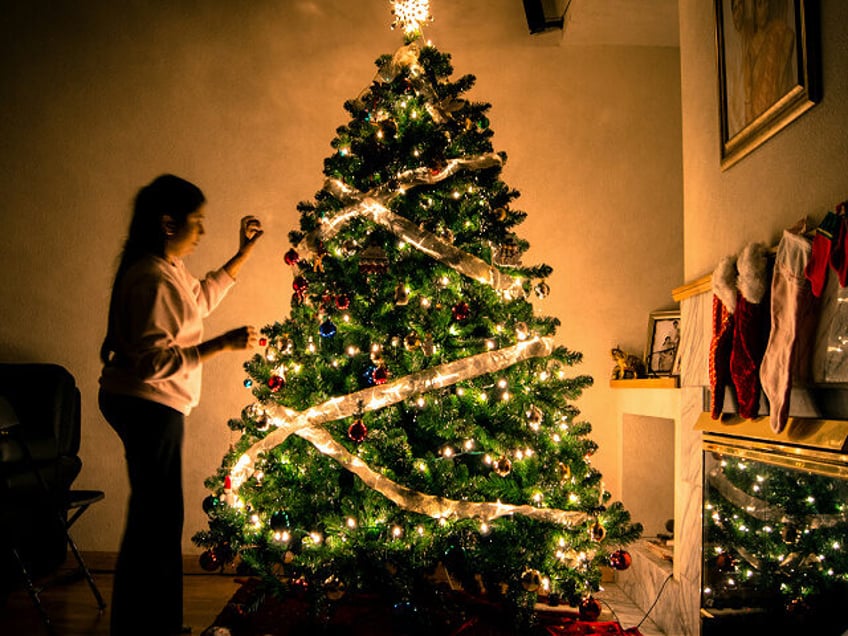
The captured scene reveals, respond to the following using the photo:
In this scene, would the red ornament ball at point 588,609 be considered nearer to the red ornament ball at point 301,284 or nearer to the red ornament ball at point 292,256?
the red ornament ball at point 301,284

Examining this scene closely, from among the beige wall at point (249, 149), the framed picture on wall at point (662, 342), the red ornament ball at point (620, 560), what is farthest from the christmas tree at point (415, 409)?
the beige wall at point (249, 149)

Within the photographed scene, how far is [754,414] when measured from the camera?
1.64m

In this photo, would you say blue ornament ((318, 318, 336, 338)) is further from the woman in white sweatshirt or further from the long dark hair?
the long dark hair

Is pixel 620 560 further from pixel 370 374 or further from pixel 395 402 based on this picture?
pixel 370 374

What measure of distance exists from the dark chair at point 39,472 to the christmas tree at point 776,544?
2177 millimetres

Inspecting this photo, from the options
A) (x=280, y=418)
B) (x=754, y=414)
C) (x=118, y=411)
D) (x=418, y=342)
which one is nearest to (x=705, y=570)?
(x=754, y=414)

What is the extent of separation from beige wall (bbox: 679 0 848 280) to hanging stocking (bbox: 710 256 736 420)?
144mm

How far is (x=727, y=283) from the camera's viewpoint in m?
1.71

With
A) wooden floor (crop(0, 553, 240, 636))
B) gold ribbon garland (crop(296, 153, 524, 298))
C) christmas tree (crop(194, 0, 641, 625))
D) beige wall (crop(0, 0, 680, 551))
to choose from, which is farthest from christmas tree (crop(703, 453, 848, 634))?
wooden floor (crop(0, 553, 240, 636))

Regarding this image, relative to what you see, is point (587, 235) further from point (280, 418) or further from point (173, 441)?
point (173, 441)

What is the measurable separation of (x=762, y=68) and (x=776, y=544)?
1349 mm

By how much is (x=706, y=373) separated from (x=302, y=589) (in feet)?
4.81

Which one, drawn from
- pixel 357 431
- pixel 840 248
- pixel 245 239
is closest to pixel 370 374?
pixel 357 431

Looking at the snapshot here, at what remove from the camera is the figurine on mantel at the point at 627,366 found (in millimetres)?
2775
